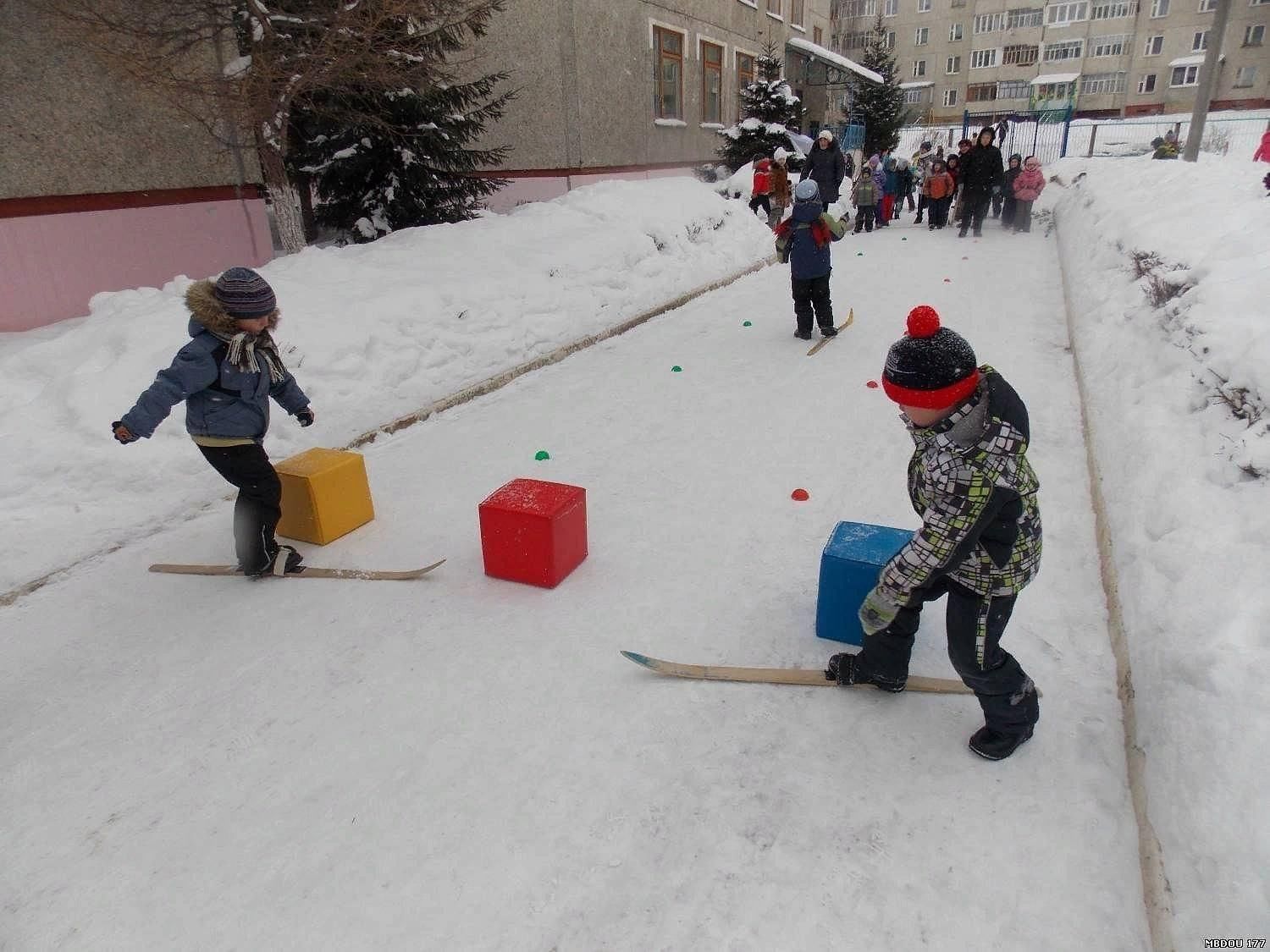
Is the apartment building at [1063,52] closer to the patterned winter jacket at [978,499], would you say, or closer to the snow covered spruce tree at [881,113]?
the snow covered spruce tree at [881,113]

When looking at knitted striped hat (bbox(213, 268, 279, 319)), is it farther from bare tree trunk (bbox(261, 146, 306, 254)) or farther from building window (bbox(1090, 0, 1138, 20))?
building window (bbox(1090, 0, 1138, 20))

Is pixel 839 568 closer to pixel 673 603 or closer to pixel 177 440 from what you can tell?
pixel 673 603

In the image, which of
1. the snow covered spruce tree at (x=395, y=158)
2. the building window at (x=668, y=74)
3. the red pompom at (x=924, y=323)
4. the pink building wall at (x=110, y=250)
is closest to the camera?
the red pompom at (x=924, y=323)

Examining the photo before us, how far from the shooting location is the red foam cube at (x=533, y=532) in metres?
3.68

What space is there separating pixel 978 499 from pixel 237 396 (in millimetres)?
3337

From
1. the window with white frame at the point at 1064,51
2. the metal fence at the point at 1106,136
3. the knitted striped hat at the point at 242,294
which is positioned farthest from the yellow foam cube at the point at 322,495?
the window with white frame at the point at 1064,51

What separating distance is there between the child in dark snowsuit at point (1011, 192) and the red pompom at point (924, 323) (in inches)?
617

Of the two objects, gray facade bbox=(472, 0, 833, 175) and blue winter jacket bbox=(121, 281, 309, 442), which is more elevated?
gray facade bbox=(472, 0, 833, 175)

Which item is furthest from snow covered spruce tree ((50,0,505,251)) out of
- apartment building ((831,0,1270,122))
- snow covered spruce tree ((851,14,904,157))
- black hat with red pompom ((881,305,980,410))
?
apartment building ((831,0,1270,122))

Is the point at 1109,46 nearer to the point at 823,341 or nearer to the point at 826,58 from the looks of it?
the point at 826,58

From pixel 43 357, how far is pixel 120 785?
12.8ft

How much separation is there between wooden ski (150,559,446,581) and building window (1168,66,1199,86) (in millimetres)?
60270

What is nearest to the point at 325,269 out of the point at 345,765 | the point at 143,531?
the point at 143,531

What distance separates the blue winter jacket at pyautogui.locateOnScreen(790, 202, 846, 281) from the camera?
7738 millimetres
